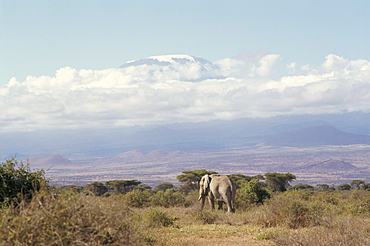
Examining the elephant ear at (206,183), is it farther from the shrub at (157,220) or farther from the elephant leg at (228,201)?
the shrub at (157,220)

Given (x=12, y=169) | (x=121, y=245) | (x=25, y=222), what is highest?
(x=12, y=169)

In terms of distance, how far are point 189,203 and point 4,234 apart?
24770 mm

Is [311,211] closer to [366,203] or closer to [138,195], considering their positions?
[366,203]

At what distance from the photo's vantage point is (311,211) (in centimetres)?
1848

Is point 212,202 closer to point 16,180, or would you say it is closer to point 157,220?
point 157,220

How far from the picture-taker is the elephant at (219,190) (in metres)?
25.1

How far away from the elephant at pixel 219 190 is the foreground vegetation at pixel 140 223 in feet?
6.41

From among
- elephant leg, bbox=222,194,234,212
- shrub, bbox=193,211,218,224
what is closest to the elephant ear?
elephant leg, bbox=222,194,234,212

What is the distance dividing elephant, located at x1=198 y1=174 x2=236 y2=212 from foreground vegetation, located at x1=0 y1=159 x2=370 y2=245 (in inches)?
77.0

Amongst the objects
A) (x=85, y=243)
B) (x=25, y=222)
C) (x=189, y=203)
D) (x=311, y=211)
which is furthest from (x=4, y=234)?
(x=189, y=203)

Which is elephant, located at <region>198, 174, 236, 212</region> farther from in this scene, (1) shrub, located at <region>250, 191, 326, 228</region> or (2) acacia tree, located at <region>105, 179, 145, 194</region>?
(2) acacia tree, located at <region>105, 179, 145, 194</region>

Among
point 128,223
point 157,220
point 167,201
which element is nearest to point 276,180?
point 167,201

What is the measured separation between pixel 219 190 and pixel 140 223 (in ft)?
48.3

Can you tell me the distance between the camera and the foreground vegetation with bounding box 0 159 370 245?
8.60 meters
